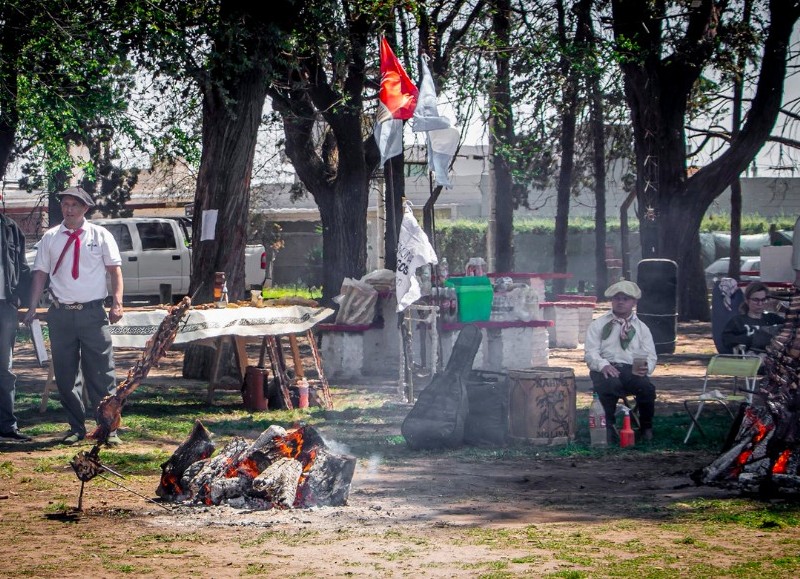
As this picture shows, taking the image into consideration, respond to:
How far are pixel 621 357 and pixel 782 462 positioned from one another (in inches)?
95.5

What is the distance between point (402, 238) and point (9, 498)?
16.8ft

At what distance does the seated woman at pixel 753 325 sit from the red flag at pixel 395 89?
3.89 metres

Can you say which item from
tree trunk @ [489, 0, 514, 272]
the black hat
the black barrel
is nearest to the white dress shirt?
the black hat

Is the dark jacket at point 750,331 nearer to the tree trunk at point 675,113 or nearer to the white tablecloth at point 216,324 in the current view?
the white tablecloth at point 216,324

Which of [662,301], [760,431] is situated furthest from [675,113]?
[760,431]

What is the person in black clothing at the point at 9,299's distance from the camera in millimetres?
8891

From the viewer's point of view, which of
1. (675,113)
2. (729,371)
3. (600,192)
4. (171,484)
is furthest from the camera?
(600,192)

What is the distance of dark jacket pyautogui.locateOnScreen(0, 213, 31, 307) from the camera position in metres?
8.89

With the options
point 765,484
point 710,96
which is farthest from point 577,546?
point 710,96

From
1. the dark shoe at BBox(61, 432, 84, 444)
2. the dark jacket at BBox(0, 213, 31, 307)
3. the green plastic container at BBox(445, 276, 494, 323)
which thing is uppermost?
the dark jacket at BBox(0, 213, 31, 307)

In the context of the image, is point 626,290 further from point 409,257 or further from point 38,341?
point 38,341

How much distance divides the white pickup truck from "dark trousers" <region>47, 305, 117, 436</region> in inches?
677

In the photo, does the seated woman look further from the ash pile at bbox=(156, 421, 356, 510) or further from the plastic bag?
the ash pile at bbox=(156, 421, 356, 510)

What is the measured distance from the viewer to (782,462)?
7090 mm
